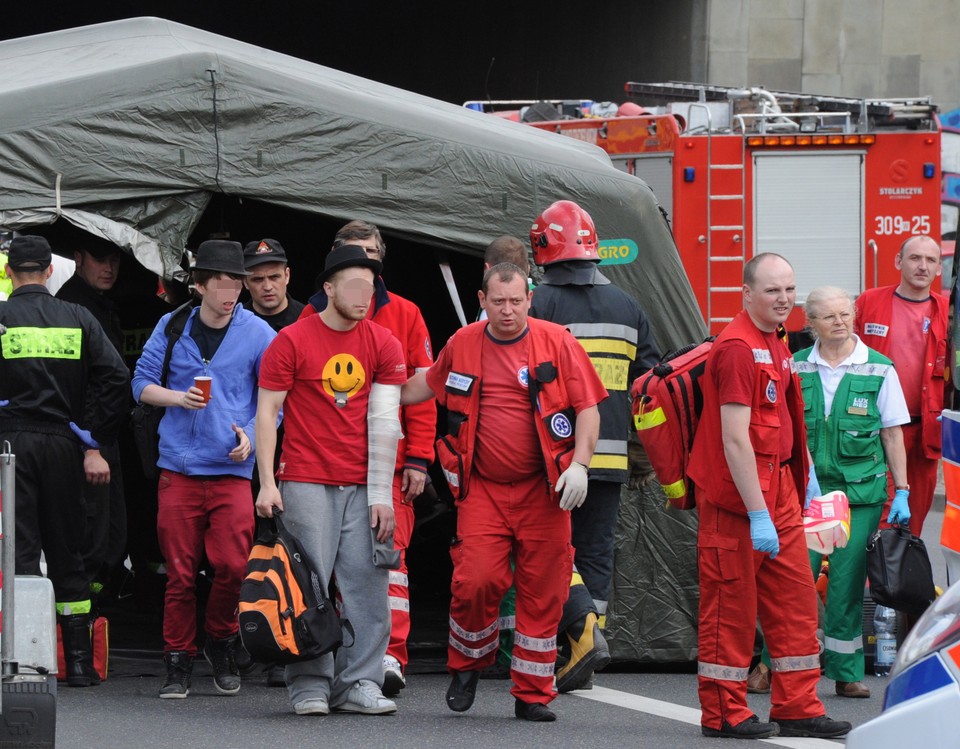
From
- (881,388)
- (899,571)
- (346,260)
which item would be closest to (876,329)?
(881,388)

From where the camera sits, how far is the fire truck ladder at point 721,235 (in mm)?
15094

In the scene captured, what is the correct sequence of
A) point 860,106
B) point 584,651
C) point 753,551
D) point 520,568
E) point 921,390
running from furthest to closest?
1. point 860,106
2. point 921,390
3. point 584,651
4. point 520,568
5. point 753,551

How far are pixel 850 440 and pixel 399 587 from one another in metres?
2.18

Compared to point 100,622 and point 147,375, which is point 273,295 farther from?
point 100,622

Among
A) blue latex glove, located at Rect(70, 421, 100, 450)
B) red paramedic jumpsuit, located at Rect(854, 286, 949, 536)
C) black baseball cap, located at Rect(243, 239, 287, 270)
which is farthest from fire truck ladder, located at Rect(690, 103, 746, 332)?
blue latex glove, located at Rect(70, 421, 100, 450)

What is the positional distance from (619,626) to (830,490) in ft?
4.18

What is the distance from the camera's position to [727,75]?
909 inches

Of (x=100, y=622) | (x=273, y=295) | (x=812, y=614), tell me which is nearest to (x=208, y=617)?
(x=100, y=622)

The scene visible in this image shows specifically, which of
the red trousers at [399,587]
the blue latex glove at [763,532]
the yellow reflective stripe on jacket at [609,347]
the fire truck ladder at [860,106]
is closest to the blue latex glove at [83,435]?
the red trousers at [399,587]

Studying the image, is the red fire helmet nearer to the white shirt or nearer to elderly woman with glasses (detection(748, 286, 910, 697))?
elderly woman with glasses (detection(748, 286, 910, 697))

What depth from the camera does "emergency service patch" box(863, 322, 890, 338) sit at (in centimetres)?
855

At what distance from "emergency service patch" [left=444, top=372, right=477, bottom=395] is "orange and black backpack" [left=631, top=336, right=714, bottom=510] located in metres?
0.67

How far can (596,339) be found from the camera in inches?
293

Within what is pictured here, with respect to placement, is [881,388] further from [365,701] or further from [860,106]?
[860,106]
